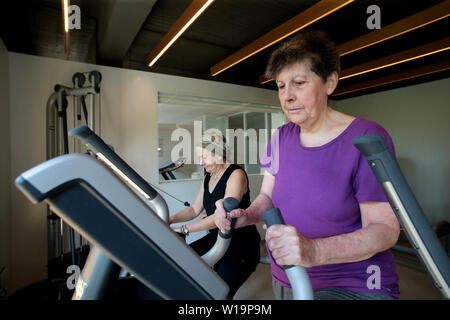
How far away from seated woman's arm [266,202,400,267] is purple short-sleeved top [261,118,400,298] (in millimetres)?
58

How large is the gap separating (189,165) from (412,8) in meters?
3.46

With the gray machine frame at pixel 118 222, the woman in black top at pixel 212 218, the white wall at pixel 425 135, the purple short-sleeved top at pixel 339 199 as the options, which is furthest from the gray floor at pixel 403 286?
the gray machine frame at pixel 118 222

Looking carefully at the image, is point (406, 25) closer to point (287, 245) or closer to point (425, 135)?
point (287, 245)

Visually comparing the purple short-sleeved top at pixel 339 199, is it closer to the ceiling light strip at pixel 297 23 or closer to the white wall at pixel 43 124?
the ceiling light strip at pixel 297 23

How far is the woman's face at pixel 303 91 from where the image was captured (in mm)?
1042

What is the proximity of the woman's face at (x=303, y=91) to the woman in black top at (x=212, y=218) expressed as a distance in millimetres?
997

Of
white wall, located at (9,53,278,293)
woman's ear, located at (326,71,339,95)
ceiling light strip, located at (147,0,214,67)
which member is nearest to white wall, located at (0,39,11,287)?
white wall, located at (9,53,278,293)

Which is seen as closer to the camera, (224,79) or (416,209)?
(416,209)

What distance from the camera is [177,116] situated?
420cm

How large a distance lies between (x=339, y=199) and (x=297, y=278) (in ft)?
1.45

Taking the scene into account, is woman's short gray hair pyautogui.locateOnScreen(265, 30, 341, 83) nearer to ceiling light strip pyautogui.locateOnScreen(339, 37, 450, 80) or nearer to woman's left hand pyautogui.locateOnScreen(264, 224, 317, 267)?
woman's left hand pyautogui.locateOnScreen(264, 224, 317, 267)

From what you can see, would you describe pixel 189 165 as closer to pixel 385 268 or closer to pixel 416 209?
pixel 385 268

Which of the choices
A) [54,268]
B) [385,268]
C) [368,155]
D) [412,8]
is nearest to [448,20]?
[412,8]

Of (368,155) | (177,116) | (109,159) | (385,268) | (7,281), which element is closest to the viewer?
(368,155)
